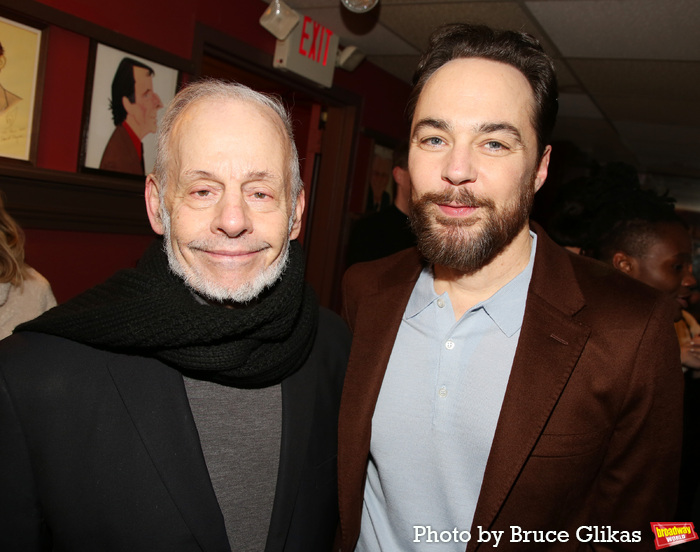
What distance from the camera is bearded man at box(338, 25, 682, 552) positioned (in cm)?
130

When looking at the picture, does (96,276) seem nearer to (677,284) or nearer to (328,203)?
(328,203)

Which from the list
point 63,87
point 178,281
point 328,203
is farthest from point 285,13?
point 178,281

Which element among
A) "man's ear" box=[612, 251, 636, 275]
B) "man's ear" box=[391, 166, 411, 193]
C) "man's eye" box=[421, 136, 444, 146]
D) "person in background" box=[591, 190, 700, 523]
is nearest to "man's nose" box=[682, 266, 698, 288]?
"person in background" box=[591, 190, 700, 523]

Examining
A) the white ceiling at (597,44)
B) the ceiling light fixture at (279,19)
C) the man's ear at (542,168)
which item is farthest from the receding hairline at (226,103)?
the ceiling light fixture at (279,19)

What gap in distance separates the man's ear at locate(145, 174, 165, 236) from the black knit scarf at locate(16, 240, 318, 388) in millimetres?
65

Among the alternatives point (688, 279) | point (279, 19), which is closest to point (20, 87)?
point (279, 19)

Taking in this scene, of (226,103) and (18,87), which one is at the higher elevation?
(18,87)

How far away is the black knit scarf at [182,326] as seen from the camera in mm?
1174

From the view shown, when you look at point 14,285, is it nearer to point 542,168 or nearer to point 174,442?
point 174,442

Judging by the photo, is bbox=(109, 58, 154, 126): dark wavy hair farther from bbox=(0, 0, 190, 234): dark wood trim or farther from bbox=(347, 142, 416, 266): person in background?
bbox=(347, 142, 416, 266): person in background

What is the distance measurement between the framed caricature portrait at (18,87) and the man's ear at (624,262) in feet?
9.55

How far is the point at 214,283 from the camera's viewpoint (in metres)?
1.31

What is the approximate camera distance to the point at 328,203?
518 cm

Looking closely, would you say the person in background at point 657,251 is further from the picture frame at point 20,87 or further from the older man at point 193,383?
the picture frame at point 20,87
